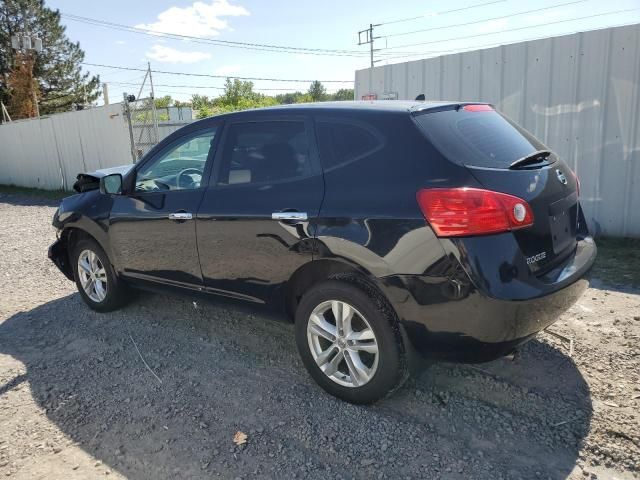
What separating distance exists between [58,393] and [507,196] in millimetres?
3110

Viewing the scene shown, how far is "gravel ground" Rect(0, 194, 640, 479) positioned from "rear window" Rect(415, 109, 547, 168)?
144cm

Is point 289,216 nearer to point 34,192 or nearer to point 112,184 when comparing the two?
point 112,184

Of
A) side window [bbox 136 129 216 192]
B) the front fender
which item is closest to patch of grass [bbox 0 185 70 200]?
the front fender

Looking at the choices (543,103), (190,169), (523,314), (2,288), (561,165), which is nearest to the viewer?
(523,314)

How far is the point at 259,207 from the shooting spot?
3316 millimetres

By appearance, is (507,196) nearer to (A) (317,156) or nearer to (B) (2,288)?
(A) (317,156)

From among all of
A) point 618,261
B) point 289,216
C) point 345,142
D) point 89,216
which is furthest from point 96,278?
point 618,261

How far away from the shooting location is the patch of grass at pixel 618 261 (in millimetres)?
4996

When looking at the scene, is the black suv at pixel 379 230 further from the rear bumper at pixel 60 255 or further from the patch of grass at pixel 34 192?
the patch of grass at pixel 34 192

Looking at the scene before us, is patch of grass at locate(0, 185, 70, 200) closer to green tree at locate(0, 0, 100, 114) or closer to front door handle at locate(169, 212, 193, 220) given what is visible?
front door handle at locate(169, 212, 193, 220)

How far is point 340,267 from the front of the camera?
3018 millimetres

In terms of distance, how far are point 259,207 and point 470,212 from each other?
139cm

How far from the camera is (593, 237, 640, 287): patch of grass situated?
500 cm

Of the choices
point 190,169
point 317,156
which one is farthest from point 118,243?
point 317,156
